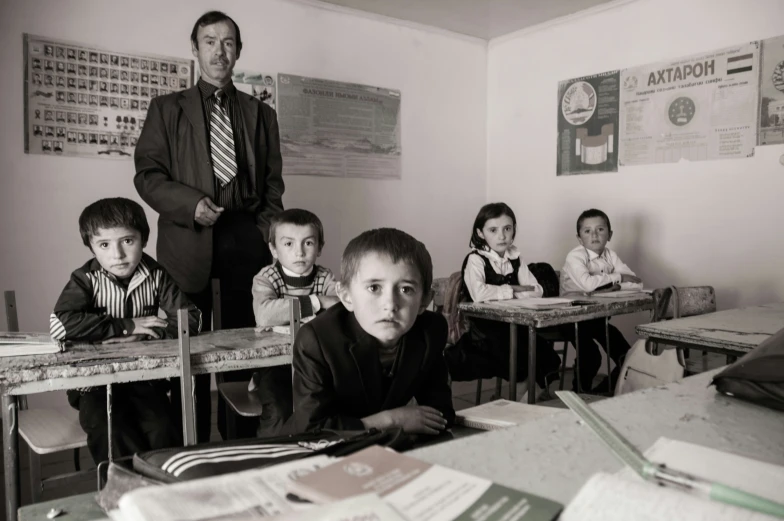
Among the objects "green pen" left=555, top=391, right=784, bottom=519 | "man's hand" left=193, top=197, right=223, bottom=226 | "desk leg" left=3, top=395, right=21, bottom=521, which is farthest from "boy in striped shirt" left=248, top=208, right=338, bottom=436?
"green pen" left=555, top=391, right=784, bottom=519

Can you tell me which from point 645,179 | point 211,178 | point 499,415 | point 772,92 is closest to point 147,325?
point 211,178

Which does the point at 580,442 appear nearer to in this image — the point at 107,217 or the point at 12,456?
the point at 12,456

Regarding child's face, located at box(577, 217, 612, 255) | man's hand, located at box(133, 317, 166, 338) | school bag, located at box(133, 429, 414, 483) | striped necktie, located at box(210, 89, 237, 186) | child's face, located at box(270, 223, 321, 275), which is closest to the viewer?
school bag, located at box(133, 429, 414, 483)

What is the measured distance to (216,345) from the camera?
199cm

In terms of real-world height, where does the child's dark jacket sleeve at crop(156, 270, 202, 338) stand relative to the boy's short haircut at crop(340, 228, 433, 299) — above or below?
below

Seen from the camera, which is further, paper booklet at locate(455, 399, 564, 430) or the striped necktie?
the striped necktie

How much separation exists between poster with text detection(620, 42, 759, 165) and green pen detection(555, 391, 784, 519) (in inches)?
146

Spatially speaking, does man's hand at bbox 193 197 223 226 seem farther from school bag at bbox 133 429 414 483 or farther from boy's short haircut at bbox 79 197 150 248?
school bag at bbox 133 429 414 483

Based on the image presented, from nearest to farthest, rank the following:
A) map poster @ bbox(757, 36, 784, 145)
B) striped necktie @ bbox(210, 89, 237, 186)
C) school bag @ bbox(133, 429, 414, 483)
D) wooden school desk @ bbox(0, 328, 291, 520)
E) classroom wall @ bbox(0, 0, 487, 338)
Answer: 1. school bag @ bbox(133, 429, 414, 483)
2. wooden school desk @ bbox(0, 328, 291, 520)
3. striped necktie @ bbox(210, 89, 237, 186)
4. classroom wall @ bbox(0, 0, 487, 338)
5. map poster @ bbox(757, 36, 784, 145)

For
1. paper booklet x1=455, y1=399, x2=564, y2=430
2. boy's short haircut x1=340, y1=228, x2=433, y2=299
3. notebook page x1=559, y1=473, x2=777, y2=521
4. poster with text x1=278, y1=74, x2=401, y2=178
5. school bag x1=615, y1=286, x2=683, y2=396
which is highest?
poster with text x1=278, y1=74, x2=401, y2=178

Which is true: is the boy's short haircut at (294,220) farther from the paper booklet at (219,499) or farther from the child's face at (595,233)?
the child's face at (595,233)

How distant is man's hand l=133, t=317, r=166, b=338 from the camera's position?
2109 millimetres

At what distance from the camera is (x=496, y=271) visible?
3.61m

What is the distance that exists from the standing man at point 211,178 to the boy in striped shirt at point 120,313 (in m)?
0.44
